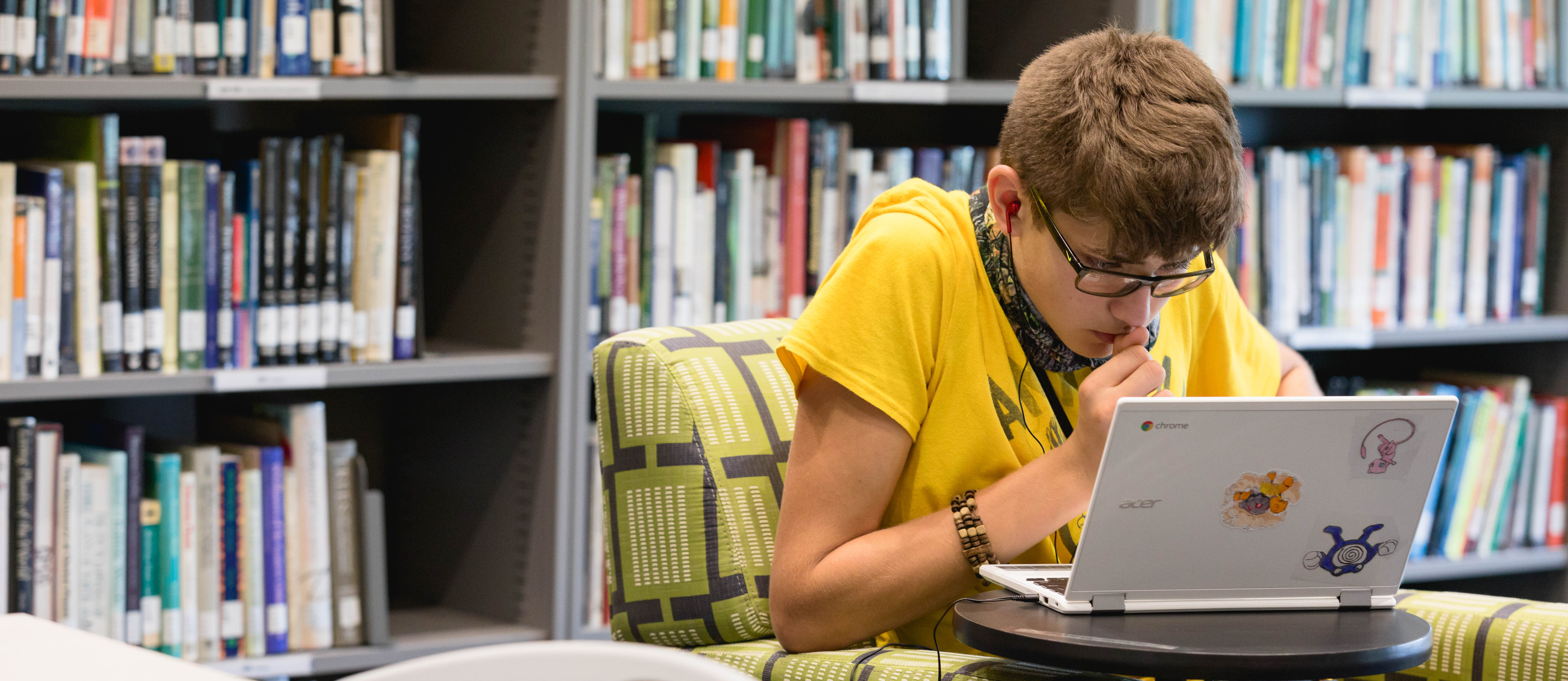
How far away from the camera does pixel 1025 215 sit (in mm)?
1222

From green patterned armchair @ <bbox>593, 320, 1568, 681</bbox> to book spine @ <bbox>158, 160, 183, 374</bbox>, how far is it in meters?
0.77

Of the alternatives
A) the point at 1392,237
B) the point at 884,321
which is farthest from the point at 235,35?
the point at 1392,237

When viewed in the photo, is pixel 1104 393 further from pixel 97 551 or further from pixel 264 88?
pixel 97 551

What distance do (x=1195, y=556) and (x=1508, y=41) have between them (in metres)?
1.98

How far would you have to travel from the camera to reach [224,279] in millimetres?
1957

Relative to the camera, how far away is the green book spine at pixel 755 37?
2.23 m

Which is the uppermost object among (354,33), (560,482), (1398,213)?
(354,33)

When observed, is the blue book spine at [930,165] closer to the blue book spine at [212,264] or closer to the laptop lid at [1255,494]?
the blue book spine at [212,264]

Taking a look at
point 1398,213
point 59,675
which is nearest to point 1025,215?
point 59,675

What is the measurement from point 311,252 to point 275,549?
1.33ft

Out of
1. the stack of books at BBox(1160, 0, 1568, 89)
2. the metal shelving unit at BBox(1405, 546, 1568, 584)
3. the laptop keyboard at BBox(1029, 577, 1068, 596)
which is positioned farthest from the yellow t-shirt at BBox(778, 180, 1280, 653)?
the metal shelving unit at BBox(1405, 546, 1568, 584)

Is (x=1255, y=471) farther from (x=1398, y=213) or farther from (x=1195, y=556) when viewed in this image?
(x=1398, y=213)

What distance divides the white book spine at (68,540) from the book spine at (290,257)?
0.29 meters

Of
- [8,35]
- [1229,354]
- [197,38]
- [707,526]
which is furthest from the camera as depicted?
→ [197,38]
